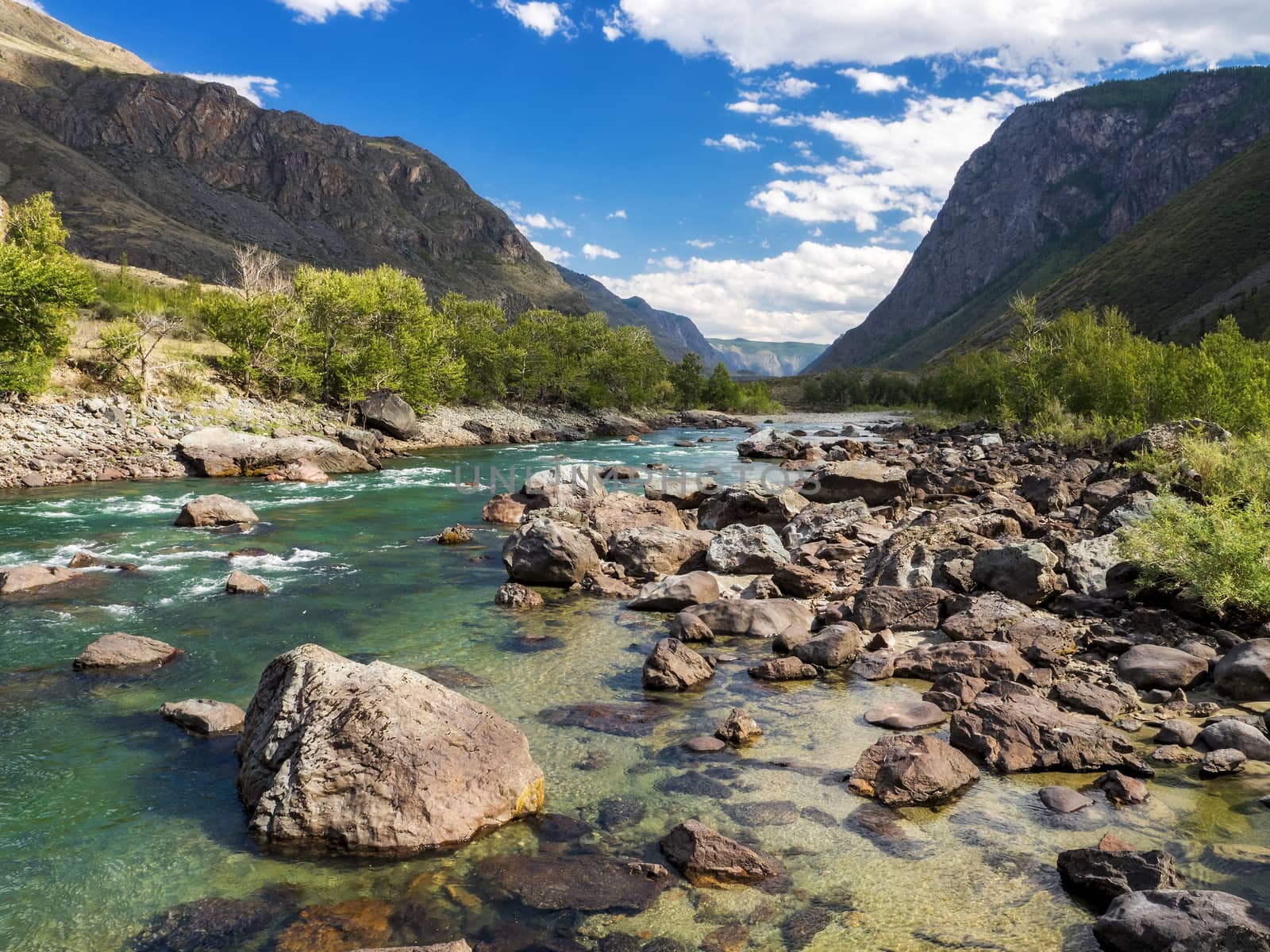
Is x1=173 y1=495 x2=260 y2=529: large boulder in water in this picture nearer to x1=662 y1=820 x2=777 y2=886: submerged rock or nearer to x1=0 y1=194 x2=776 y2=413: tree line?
x1=0 y1=194 x2=776 y2=413: tree line

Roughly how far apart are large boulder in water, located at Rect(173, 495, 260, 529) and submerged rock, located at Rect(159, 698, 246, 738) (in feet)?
46.7

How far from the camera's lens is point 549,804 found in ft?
23.9

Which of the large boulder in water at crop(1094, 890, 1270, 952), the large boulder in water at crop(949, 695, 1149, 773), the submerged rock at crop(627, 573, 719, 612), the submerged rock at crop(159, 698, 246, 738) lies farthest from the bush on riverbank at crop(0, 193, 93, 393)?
the large boulder in water at crop(1094, 890, 1270, 952)

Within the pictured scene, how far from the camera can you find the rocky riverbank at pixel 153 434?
28.9 meters

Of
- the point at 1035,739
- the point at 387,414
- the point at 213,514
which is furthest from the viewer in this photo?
the point at 387,414

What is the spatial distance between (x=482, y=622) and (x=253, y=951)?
831 cm

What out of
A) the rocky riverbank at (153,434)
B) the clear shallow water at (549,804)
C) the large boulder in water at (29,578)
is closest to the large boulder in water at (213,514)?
the large boulder in water at (29,578)

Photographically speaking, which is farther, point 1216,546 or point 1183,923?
point 1216,546

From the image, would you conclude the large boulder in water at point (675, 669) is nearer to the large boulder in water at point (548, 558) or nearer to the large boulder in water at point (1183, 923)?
the large boulder in water at point (548, 558)

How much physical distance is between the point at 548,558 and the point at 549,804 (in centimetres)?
904

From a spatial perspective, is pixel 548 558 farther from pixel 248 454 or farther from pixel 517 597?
pixel 248 454

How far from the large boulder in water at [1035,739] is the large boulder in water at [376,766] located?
484cm

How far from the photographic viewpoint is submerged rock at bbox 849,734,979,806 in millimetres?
7098

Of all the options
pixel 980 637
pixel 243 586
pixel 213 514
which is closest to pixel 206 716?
pixel 243 586
